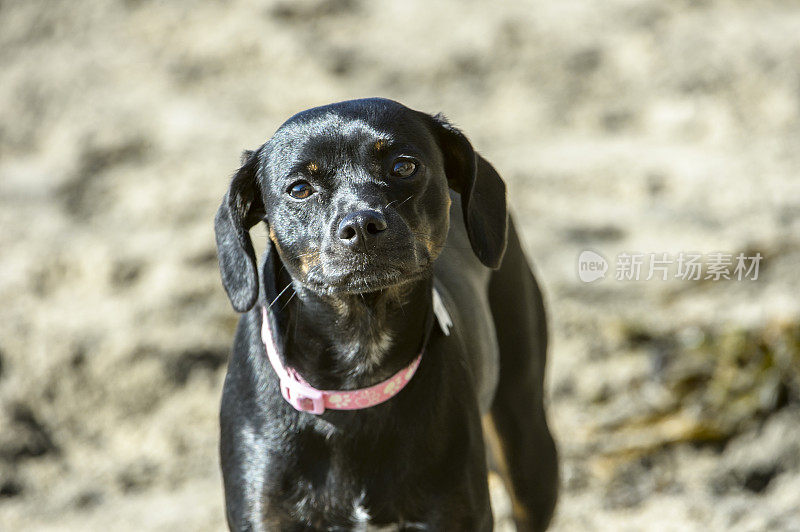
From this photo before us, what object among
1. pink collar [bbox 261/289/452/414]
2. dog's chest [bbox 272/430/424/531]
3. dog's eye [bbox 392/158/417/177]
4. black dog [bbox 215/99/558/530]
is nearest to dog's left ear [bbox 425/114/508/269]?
black dog [bbox 215/99/558/530]

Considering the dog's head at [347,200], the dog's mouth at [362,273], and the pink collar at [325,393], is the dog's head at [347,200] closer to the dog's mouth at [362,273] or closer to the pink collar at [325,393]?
the dog's mouth at [362,273]

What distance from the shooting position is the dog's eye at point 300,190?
2.50m

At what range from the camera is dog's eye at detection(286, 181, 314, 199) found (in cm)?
250

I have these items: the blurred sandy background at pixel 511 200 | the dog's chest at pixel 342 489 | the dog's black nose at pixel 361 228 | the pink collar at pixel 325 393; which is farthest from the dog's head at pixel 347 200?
the blurred sandy background at pixel 511 200

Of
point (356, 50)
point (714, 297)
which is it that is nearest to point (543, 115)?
point (356, 50)

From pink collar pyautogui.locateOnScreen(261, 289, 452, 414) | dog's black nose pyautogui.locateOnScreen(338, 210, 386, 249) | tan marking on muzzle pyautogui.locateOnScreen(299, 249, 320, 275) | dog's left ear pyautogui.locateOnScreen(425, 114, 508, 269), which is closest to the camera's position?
dog's black nose pyautogui.locateOnScreen(338, 210, 386, 249)

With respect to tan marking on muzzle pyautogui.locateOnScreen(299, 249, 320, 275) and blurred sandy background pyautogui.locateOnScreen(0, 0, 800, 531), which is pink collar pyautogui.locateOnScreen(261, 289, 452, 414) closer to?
tan marking on muzzle pyautogui.locateOnScreen(299, 249, 320, 275)

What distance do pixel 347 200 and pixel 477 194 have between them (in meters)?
0.45

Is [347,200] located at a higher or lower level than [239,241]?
higher

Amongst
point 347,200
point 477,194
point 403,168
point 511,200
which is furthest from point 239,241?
point 511,200

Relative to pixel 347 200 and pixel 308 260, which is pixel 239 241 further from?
pixel 347 200

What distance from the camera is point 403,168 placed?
2525 mm

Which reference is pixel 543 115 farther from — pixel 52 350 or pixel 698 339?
pixel 52 350

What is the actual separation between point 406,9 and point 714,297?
3354 millimetres
